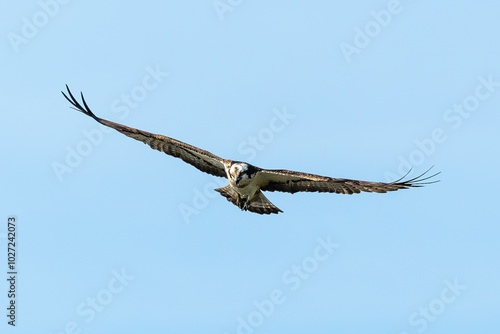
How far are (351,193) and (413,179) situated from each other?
6.33ft

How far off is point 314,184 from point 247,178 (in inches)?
66.4

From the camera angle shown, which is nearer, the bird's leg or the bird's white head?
the bird's white head

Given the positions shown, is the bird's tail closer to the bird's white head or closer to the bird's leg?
the bird's leg

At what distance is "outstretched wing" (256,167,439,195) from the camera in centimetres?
3434

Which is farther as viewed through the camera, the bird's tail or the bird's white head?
the bird's tail

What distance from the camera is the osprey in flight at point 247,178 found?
3475 centimetres

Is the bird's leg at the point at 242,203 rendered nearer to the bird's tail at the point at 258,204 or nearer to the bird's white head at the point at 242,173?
the bird's tail at the point at 258,204

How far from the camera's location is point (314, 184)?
35594 millimetres

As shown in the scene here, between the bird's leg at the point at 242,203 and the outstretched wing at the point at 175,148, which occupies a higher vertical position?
the outstretched wing at the point at 175,148

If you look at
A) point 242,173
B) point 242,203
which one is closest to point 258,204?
point 242,203

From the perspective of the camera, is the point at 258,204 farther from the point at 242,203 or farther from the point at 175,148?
the point at 175,148

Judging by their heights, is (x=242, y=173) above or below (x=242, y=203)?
above

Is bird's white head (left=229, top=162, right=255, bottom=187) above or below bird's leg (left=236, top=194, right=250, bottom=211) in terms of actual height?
above

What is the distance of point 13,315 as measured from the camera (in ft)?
121
